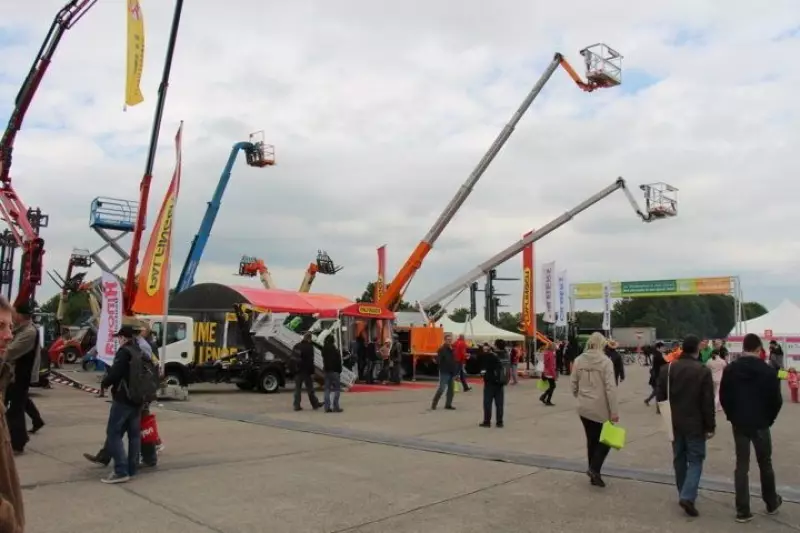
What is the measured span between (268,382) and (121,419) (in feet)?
39.4

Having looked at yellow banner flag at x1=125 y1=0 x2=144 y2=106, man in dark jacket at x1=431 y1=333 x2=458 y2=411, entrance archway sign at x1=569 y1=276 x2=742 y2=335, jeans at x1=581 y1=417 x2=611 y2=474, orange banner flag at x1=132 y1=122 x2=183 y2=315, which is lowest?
jeans at x1=581 y1=417 x2=611 y2=474

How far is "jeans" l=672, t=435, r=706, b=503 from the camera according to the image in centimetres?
579

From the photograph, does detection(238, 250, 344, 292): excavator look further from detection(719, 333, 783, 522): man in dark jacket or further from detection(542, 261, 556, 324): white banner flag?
detection(719, 333, 783, 522): man in dark jacket

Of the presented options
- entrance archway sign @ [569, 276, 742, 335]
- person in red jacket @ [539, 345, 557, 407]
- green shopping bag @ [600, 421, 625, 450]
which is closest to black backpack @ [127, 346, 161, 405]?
green shopping bag @ [600, 421, 625, 450]

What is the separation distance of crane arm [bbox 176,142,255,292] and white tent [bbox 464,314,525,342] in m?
15.5

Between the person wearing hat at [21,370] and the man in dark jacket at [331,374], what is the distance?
21.1 ft

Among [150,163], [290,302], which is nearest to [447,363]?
[150,163]

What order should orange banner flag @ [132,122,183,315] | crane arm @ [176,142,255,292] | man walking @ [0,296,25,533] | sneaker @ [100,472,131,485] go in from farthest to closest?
crane arm @ [176,142,255,292] → orange banner flag @ [132,122,183,315] → sneaker @ [100,472,131,485] → man walking @ [0,296,25,533]

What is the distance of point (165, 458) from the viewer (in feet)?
26.6

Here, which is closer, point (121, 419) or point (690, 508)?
point (690, 508)

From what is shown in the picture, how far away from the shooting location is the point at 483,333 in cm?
3244

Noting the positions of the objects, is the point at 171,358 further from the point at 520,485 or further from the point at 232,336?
the point at 520,485

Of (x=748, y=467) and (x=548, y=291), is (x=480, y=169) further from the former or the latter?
(x=748, y=467)

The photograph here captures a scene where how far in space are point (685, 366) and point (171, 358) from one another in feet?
48.3
